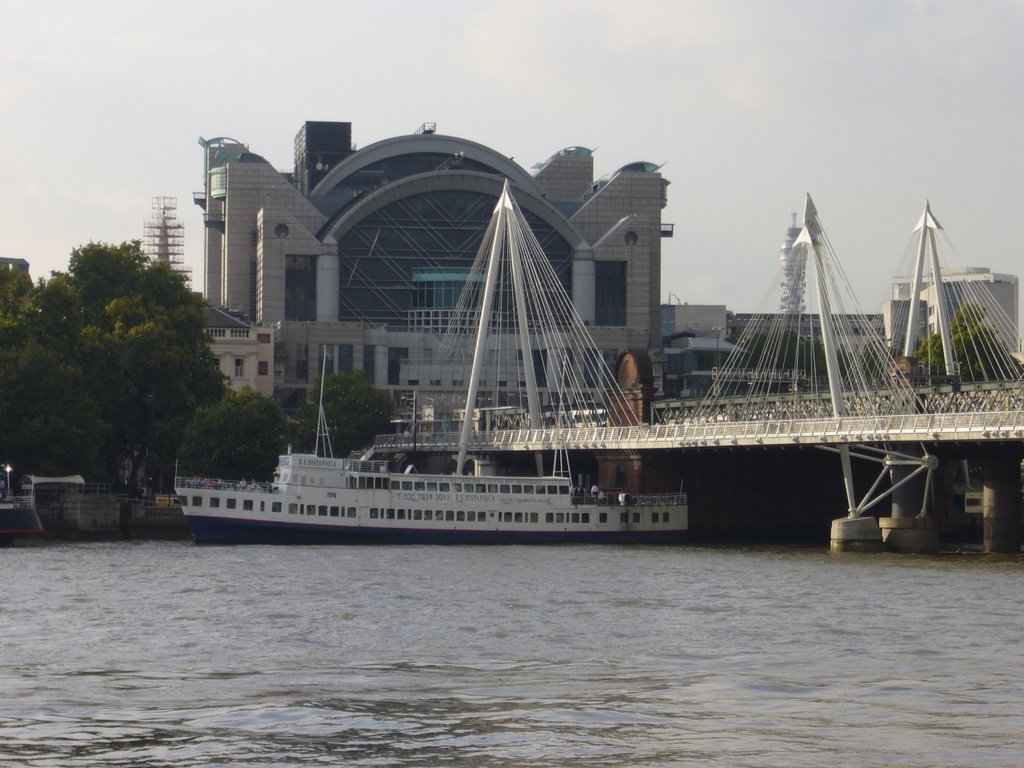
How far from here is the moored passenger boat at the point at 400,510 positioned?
307ft

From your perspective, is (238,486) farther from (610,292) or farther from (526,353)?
(610,292)

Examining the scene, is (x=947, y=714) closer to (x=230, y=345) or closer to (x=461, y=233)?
(x=230, y=345)

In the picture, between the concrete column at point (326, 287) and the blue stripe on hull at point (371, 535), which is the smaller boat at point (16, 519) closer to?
the blue stripe on hull at point (371, 535)

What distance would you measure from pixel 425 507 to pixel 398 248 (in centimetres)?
7753

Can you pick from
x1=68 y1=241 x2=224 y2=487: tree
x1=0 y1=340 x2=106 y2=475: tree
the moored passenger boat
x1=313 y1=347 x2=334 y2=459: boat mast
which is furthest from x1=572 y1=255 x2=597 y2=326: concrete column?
x1=0 y1=340 x2=106 y2=475: tree

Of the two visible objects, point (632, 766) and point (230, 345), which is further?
point (230, 345)

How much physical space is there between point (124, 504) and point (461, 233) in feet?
237

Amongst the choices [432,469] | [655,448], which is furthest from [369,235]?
[655,448]

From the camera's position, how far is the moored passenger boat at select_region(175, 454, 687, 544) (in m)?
93.5

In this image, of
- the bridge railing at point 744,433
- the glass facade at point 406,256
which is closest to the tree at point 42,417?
the bridge railing at point 744,433

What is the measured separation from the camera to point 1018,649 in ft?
149

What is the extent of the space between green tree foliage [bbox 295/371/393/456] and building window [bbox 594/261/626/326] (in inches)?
1601

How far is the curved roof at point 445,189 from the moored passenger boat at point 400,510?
7034 cm

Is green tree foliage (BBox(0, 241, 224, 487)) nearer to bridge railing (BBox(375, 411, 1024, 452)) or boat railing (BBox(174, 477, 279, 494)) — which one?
boat railing (BBox(174, 477, 279, 494))
